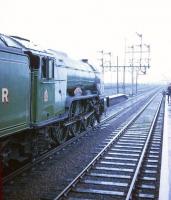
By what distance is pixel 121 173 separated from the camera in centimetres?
1001

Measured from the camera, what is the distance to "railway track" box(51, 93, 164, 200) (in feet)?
27.0

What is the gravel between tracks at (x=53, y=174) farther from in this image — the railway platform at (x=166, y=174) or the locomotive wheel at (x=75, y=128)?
the railway platform at (x=166, y=174)

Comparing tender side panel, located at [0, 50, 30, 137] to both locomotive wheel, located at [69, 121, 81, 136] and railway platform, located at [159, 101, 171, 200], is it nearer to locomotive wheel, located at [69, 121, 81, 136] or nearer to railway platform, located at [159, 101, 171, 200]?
railway platform, located at [159, 101, 171, 200]

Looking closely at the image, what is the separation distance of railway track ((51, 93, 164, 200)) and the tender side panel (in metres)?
1.89

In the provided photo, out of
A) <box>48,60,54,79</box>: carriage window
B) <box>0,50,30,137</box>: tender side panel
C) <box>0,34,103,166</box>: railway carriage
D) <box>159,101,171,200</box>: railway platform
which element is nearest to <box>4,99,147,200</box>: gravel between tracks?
<box>0,34,103,166</box>: railway carriage

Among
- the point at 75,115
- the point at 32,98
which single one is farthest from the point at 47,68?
the point at 75,115

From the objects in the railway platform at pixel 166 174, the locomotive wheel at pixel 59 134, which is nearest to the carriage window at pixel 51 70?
the locomotive wheel at pixel 59 134

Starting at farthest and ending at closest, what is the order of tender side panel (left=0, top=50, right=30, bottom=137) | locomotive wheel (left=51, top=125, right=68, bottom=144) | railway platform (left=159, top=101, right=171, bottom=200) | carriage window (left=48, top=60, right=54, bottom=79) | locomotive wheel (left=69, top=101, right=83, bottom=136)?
1. locomotive wheel (left=69, top=101, right=83, bottom=136)
2. locomotive wheel (left=51, top=125, right=68, bottom=144)
3. carriage window (left=48, top=60, right=54, bottom=79)
4. tender side panel (left=0, top=50, right=30, bottom=137)
5. railway platform (left=159, top=101, right=171, bottom=200)

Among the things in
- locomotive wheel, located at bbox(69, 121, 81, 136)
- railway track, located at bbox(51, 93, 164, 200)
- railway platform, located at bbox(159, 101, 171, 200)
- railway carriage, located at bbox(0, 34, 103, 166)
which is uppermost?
railway carriage, located at bbox(0, 34, 103, 166)

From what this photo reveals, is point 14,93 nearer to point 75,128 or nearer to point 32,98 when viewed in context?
point 32,98

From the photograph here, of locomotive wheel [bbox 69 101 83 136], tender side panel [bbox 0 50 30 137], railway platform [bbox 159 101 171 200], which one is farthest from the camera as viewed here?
locomotive wheel [bbox 69 101 83 136]

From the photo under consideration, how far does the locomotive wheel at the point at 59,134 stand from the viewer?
1279 cm

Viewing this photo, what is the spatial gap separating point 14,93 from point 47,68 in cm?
238

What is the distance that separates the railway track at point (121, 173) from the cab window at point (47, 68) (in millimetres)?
2873
